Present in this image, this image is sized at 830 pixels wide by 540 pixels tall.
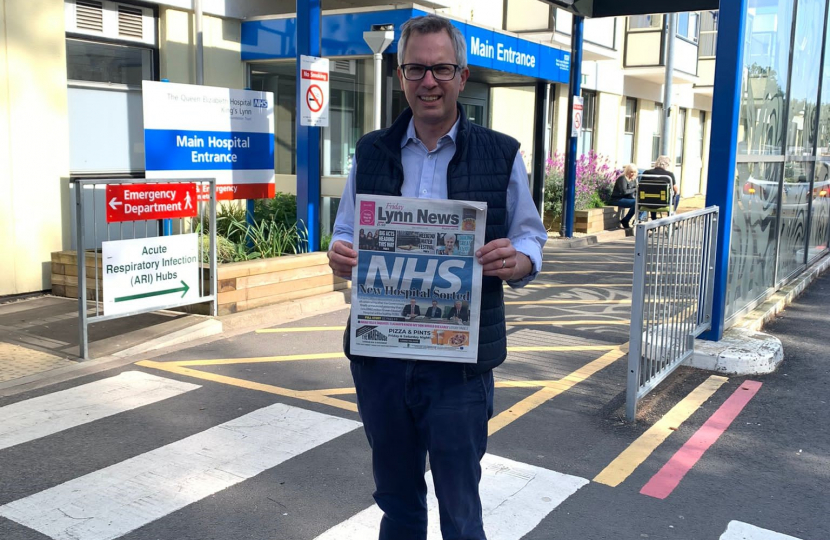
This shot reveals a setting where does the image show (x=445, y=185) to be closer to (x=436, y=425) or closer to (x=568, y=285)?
(x=436, y=425)

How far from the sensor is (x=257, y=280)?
841 centimetres

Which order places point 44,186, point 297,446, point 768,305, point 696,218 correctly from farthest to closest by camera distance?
point 44,186
point 768,305
point 696,218
point 297,446

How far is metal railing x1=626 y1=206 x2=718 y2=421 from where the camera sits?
5.30 m

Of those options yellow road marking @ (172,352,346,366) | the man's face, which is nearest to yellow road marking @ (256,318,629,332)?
yellow road marking @ (172,352,346,366)

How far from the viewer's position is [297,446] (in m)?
4.79

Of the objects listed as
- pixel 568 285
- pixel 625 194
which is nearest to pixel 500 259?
pixel 568 285

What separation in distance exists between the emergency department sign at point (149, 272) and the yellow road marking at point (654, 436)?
451 cm

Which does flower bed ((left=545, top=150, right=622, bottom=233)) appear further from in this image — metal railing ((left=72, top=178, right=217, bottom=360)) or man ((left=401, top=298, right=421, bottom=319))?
man ((left=401, top=298, right=421, bottom=319))

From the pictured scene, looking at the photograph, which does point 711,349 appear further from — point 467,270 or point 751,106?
point 467,270

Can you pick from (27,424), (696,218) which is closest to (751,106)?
(696,218)

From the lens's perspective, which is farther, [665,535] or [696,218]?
[696,218]

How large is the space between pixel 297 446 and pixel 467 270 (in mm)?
2529

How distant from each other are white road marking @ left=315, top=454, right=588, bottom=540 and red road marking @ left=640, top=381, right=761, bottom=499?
1.38 ft

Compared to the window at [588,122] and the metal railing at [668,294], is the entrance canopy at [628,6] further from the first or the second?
the window at [588,122]
